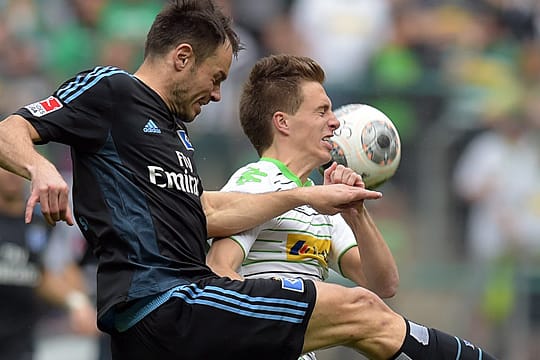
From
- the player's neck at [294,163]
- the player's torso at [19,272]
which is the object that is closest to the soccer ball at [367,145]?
the player's neck at [294,163]

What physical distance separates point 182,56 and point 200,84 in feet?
0.47

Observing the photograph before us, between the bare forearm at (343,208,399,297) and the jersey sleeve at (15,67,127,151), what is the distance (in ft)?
4.05

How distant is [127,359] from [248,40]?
7.45 metres

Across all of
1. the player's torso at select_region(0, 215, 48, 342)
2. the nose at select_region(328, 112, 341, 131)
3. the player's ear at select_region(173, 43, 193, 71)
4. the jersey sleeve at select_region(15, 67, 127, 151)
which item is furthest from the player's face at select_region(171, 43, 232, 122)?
the player's torso at select_region(0, 215, 48, 342)

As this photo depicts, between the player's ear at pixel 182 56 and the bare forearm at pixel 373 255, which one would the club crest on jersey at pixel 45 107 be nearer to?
the player's ear at pixel 182 56

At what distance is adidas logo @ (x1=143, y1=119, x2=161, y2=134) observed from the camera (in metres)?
4.98

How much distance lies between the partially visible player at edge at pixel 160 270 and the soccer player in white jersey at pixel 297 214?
0.35 m

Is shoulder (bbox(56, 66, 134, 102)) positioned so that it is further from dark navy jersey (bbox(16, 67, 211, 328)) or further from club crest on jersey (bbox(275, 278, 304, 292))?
club crest on jersey (bbox(275, 278, 304, 292))

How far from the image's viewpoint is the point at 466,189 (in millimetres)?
10961

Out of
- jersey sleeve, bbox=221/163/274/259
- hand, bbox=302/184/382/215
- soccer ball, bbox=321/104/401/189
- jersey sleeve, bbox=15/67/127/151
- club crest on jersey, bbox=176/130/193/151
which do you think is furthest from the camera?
soccer ball, bbox=321/104/401/189

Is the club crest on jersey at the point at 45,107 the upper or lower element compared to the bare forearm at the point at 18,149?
upper

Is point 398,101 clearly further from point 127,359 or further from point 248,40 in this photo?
point 127,359

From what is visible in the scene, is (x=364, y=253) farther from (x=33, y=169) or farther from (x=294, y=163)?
(x=33, y=169)

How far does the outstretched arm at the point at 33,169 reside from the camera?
4340 mm
